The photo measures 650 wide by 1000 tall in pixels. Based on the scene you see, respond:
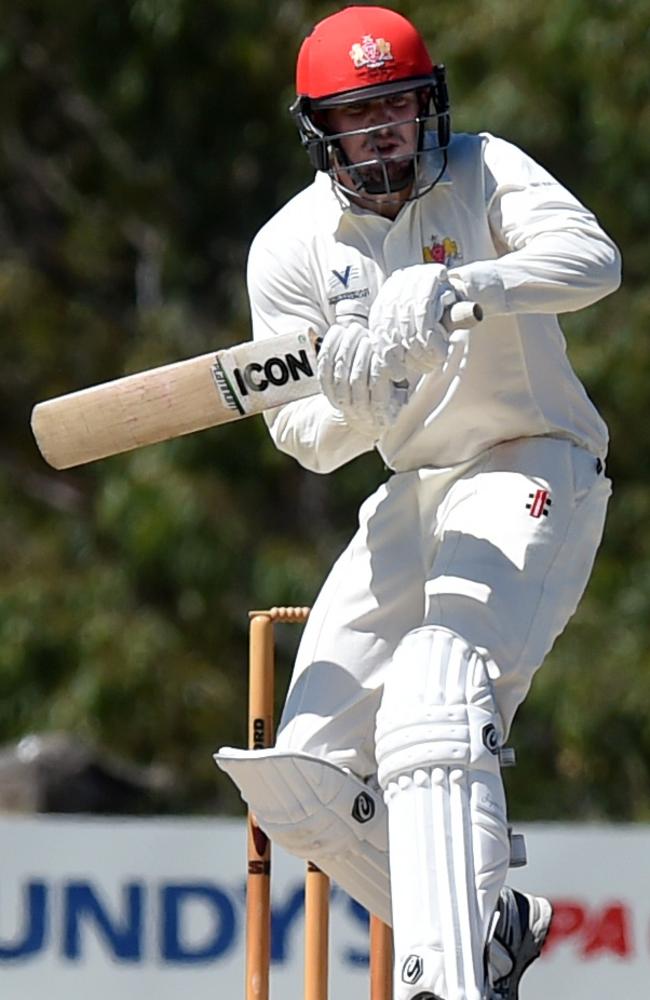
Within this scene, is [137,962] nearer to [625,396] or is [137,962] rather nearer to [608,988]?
[608,988]

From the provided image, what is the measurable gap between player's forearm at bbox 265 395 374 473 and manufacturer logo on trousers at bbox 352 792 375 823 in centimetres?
61

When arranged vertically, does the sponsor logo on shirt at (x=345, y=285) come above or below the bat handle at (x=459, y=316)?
above

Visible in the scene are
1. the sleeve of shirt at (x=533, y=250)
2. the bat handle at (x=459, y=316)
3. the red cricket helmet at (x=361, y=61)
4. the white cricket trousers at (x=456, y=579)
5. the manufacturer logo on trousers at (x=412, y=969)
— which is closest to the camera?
the manufacturer logo on trousers at (x=412, y=969)

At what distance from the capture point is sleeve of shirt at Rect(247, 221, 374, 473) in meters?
4.19

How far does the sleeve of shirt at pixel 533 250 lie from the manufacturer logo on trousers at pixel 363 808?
3.06 ft

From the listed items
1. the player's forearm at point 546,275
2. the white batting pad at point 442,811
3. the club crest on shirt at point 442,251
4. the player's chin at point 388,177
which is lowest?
the white batting pad at point 442,811

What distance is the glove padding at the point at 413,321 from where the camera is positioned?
3.74 metres

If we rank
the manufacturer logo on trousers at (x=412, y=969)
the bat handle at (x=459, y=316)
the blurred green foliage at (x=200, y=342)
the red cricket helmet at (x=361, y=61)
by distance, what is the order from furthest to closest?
1. the blurred green foliage at (x=200, y=342)
2. the red cricket helmet at (x=361, y=61)
3. the bat handle at (x=459, y=316)
4. the manufacturer logo on trousers at (x=412, y=969)

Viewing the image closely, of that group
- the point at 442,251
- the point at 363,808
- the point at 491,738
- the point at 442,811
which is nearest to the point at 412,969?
the point at 442,811

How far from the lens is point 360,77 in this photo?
13.7 feet

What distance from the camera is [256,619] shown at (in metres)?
4.50

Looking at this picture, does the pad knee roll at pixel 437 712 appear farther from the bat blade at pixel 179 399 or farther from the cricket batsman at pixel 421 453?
the bat blade at pixel 179 399

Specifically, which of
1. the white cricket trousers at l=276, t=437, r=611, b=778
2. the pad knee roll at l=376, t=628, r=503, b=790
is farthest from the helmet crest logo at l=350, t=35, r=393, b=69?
the pad knee roll at l=376, t=628, r=503, b=790

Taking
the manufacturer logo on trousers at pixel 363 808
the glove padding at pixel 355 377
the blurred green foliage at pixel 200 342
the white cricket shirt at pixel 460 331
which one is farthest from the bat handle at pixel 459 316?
the blurred green foliage at pixel 200 342
